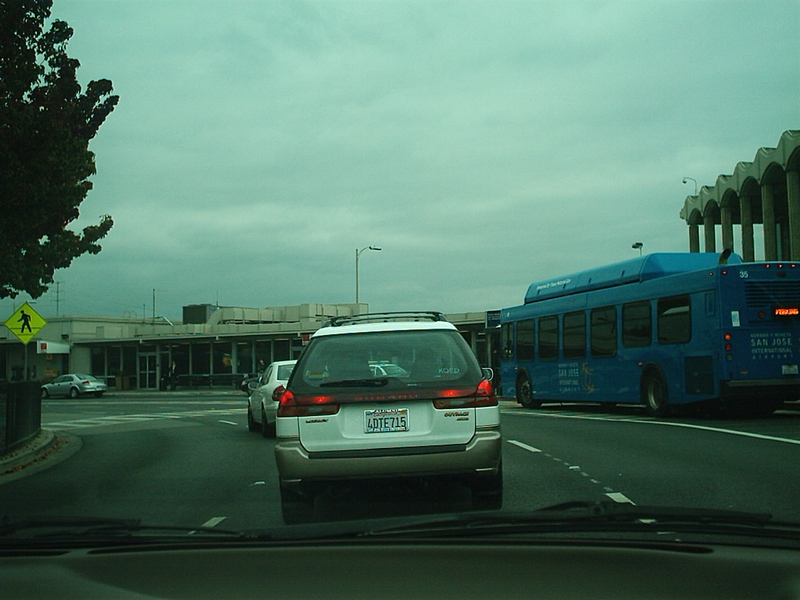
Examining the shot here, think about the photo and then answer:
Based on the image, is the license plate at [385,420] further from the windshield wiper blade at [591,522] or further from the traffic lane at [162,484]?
the windshield wiper blade at [591,522]

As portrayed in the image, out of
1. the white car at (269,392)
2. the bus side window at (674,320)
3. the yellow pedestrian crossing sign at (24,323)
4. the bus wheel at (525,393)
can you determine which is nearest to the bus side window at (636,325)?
the bus side window at (674,320)

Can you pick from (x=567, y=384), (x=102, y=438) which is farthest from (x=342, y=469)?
(x=567, y=384)

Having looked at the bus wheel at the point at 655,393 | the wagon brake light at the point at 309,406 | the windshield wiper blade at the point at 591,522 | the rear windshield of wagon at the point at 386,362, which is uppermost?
the rear windshield of wagon at the point at 386,362

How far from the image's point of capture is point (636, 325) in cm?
1948

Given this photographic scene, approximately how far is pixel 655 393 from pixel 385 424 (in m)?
13.3

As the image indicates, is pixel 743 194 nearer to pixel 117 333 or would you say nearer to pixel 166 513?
pixel 166 513

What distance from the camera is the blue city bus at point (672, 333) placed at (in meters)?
16.6

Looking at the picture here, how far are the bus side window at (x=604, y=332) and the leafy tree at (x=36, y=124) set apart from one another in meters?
12.0

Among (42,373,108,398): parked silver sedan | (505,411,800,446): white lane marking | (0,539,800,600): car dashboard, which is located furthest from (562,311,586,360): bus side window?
(42,373,108,398): parked silver sedan

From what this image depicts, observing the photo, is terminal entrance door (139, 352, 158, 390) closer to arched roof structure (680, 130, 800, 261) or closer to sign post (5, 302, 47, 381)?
arched roof structure (680, 130, 800, 261)

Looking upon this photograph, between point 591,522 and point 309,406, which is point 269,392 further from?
point 591,522

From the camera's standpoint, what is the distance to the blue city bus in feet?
54.5

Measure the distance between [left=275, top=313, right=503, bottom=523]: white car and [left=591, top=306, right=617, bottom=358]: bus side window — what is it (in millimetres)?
13922

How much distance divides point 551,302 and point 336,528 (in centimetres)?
2083
